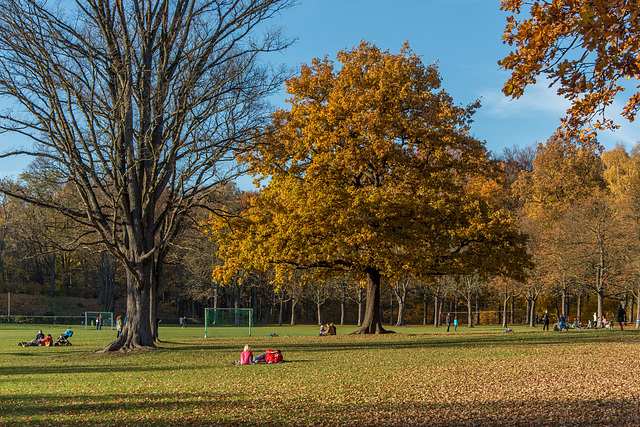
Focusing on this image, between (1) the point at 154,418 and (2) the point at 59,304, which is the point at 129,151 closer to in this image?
(1) the point at 154,418

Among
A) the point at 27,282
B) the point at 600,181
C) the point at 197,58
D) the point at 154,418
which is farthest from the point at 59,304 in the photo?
the point at 154,418

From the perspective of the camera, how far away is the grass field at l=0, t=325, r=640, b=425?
346 inches

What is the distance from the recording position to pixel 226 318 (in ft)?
146

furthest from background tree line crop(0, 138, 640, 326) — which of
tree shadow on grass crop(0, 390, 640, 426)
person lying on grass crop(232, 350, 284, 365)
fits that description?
tree shadow on grass crop(0, 390, 640, 426)

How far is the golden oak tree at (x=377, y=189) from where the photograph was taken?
28.5 m

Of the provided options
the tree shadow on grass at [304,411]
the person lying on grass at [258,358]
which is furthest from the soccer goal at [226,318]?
the tree shadow on grass at [304,411]

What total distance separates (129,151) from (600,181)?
58.0 meters

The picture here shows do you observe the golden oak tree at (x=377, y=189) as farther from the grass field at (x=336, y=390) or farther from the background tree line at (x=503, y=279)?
the grass field at (x=336, y=390)

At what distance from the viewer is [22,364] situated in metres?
18.9

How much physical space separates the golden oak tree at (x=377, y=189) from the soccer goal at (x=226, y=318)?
44.5 ft

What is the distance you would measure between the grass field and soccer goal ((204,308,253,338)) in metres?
23.7

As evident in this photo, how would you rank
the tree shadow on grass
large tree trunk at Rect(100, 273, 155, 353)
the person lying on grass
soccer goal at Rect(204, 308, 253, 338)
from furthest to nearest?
soccer goal at Rect(204, 308, 253, 338) → large tree trunk at Rect(100, 273, 155, 353) → the person lying on grass → the tree shadow on grass

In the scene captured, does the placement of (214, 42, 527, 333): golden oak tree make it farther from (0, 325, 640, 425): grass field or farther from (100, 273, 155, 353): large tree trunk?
(0, 325, 640, 425): grass field

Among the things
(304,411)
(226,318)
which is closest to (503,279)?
(226,318)
